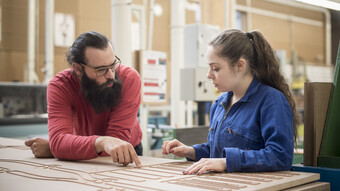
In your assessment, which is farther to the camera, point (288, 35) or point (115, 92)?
point (288, 35)

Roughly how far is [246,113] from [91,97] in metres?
0.71

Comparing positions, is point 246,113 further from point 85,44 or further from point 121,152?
point 85,44

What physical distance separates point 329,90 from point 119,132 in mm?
893

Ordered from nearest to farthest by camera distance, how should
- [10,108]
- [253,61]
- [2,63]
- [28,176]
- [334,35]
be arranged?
1. [28,176]
2. [253,61]
3. [10,108]
4. [2,63]
5. [334,35]

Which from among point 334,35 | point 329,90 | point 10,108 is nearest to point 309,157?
point 329,90

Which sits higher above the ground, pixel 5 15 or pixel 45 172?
pixel 5 15

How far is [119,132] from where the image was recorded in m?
1.63

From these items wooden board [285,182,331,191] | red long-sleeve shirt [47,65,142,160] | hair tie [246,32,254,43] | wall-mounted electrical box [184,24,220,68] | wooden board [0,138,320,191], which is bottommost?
wooden board [285,182,331,191]

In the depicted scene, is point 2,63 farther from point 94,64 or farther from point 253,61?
point 253,61

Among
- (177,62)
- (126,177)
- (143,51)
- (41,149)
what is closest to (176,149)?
(126,177)

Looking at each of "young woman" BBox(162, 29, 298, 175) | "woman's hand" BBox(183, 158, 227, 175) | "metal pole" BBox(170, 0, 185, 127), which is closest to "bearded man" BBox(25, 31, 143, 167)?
"young woman" BBox(162, 29, 298, 175)

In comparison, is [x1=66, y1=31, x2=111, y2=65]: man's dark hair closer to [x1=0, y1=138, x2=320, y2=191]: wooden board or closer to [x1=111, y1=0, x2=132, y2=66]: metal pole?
[x1=0, y1=138, x2=320, y2=191]: wooden board

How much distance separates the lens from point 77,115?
1.71 metres

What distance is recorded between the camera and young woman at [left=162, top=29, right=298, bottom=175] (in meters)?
1.22
